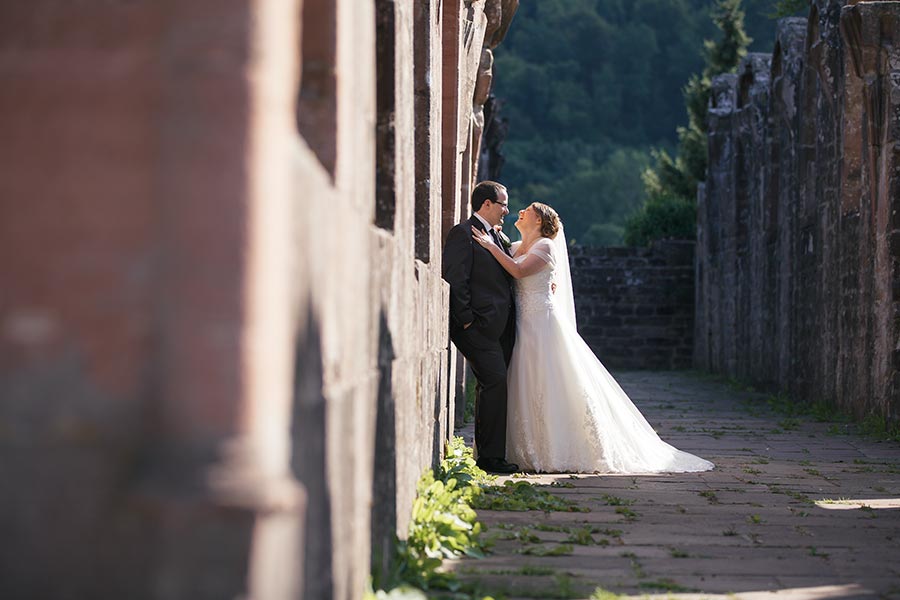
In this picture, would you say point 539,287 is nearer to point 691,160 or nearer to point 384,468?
point 384,468

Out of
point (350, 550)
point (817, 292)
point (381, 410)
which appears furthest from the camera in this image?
point (817, 292)

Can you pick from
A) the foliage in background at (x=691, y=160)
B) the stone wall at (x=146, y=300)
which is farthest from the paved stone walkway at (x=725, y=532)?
the foliage in background at (x=691, y=160)

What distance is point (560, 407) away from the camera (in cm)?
833

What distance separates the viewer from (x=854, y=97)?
12797mm

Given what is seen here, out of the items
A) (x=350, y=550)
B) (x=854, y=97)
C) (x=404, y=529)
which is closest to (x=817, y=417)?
(x=854, y=97)

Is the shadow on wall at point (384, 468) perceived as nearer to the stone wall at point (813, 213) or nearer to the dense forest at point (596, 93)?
the stone wall at point (813, 213)

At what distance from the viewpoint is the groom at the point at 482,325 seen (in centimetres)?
819

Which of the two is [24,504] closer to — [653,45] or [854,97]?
[854,97]

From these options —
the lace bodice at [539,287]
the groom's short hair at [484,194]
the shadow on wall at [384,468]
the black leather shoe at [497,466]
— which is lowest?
the black leather shoe at [497,466]

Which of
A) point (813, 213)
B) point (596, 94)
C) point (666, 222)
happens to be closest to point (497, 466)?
point (813, 213)

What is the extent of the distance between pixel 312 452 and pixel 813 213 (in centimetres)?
1316

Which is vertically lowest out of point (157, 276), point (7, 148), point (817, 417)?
point (817, 417)

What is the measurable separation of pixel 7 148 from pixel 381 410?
2008 mm

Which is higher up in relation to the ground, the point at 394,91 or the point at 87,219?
the point at 394,91
